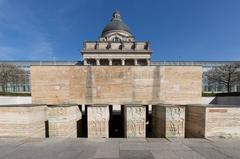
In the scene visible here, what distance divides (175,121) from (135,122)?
2301 millimetres

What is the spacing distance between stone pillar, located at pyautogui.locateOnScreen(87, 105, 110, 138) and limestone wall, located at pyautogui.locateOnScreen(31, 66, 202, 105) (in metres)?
2.33

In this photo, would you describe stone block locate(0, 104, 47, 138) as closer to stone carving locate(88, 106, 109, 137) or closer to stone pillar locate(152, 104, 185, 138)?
stone carving locate(88, 106, 109, 137)

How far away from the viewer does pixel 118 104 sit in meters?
11.7

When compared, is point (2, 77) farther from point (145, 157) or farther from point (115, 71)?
point (145, 157)

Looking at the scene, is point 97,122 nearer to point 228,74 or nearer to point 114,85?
point 114,85

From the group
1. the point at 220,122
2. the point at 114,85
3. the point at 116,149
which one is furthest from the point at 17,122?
the point at 220,122

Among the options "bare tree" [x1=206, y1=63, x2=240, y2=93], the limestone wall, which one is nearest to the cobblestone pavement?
the limestone wall

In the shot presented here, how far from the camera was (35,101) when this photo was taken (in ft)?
38.1

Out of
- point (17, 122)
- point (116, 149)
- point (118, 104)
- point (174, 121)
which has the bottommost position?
point (174, 121)

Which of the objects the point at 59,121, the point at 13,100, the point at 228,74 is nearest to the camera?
the point at 59,121

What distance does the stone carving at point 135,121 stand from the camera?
911cm

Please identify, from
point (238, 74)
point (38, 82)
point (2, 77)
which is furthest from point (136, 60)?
point (38, 82)

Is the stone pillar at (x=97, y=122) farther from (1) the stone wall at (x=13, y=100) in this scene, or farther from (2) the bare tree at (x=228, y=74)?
(2) the bare tree at (x=228, y=74)

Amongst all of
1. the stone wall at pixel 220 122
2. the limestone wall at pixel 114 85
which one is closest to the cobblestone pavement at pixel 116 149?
the stone wall at pixel 220 122
